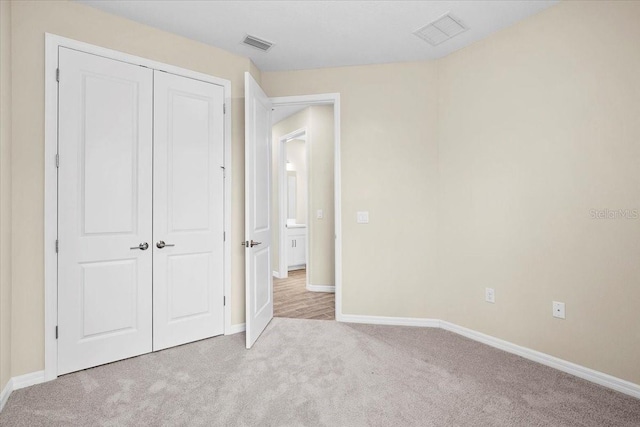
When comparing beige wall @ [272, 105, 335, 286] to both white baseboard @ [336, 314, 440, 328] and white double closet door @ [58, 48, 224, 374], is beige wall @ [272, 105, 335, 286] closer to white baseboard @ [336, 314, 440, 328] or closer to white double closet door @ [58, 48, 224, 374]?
white baseboard @ [336, 314, 440, 328]

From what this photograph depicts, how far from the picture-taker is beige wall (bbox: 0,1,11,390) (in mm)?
1868

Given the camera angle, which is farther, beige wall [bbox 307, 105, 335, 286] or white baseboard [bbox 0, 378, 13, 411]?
beige wall [bbox 307, 105, 335, 286]

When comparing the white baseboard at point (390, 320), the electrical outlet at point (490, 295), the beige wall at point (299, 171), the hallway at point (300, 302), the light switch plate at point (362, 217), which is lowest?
the hallway at point (300, 302)

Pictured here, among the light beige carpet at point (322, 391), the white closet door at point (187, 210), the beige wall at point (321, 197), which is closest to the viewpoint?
the light beige carpet at point (322, 391)

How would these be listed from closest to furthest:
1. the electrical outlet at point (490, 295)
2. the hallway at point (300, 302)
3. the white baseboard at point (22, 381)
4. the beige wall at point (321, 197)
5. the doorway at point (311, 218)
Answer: the white baseboard at point (22, 381) < the electrical outlet at point (490, 295) < the hallway at point (300, 302) < the doorway at point (311, 218) < the beige wall at point (321, 197)

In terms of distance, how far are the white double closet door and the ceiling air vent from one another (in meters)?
0.49

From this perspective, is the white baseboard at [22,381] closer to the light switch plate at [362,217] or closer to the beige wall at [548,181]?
the light switch plate at [362,217]

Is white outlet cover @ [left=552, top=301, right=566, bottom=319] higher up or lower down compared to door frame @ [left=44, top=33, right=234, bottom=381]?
lower down

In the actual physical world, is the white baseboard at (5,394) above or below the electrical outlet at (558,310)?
below

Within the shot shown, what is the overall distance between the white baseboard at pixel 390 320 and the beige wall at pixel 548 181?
0.23 m

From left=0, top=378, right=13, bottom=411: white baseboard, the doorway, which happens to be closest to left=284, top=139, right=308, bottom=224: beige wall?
the doorway

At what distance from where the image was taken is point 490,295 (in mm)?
2701

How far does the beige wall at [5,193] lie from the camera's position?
187cm

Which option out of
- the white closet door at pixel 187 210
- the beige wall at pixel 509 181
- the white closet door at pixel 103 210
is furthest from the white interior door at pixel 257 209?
the white closet door at pixel 103 210
